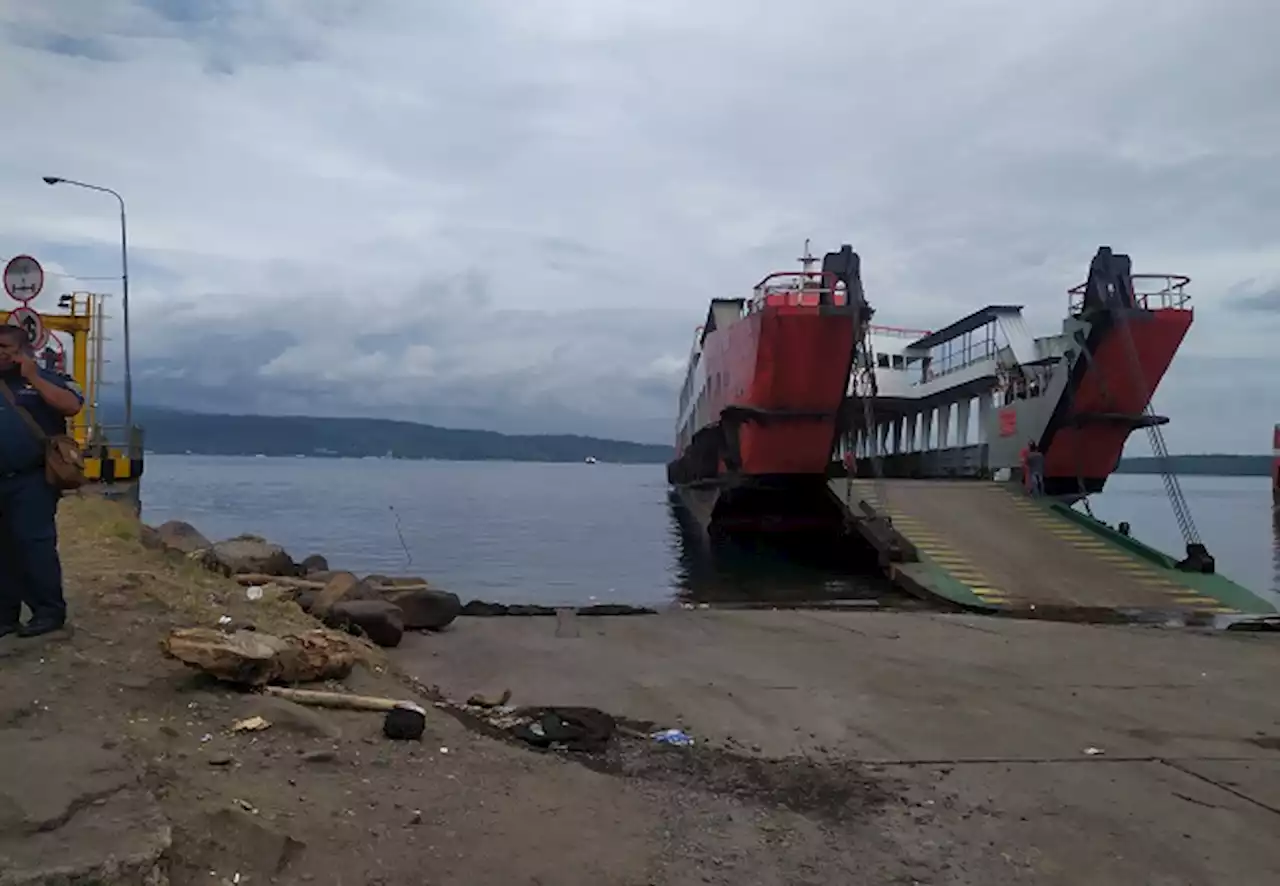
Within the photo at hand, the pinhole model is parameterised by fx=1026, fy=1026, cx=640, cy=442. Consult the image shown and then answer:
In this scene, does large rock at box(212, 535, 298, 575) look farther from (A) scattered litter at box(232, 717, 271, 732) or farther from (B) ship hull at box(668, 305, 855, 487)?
(B) ship hull at box(668, 305, 855, 487)

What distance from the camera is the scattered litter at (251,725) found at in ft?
14.0

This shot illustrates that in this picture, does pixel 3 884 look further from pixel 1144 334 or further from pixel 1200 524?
pixel 1200 524

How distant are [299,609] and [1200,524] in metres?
47.1

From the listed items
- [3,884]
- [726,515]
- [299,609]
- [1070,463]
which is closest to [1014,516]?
[1070,463]

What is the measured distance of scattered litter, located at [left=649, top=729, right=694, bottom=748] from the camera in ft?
17.6

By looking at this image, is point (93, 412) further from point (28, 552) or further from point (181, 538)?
point (28, 552)

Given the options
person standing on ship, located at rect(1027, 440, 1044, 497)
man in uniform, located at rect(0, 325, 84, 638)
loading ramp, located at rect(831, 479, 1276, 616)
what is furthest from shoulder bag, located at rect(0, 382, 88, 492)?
person standing on ship, located at rect(1027, 440, 1044, 497)

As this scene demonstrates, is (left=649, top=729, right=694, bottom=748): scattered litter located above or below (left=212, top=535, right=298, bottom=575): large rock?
below

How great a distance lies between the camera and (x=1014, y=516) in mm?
17109

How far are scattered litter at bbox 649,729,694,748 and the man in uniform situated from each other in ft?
10.1

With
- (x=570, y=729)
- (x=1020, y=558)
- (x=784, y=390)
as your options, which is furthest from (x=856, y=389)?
(x=570, y=729)

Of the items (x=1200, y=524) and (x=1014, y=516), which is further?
(x=1200, y=524)

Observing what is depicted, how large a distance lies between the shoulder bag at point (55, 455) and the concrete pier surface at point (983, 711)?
252cm

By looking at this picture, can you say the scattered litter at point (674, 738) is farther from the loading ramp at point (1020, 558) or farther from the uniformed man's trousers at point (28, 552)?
the loading ramp at point (1020, 558)
